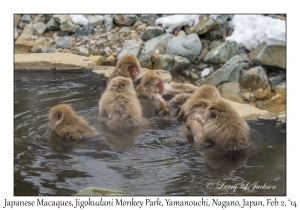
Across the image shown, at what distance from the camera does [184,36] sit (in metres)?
11.6

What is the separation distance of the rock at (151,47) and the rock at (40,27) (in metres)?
3.31

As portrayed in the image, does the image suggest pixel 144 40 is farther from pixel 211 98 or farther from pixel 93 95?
pixel 211 98

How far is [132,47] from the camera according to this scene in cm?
1162

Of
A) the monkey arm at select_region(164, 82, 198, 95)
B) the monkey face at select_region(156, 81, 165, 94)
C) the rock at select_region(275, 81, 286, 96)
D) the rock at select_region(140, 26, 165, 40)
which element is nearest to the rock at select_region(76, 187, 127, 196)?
the monkey face at select_region(156, 81, 165, 94)

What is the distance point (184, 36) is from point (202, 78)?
1133mm

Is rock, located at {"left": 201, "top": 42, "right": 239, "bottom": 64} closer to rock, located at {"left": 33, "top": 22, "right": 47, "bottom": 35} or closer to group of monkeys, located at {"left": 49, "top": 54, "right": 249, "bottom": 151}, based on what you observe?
group of monkeys, located at {"left": 49, "top": 54, "right": 249, "bottom": 151}

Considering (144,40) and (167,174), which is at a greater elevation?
(144,40)

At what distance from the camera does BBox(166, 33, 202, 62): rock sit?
11344mm

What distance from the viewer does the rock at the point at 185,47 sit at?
37.2ft

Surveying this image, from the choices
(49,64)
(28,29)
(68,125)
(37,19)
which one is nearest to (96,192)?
(68,125)

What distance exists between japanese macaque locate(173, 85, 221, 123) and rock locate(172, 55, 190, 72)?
4.17 meters

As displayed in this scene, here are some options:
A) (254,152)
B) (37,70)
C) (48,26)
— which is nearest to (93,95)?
(37,70)

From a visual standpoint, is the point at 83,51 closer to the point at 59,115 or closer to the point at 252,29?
the point at 252,29

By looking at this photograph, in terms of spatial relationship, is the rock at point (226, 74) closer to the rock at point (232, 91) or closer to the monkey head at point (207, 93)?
the rock at point (232, 91)
